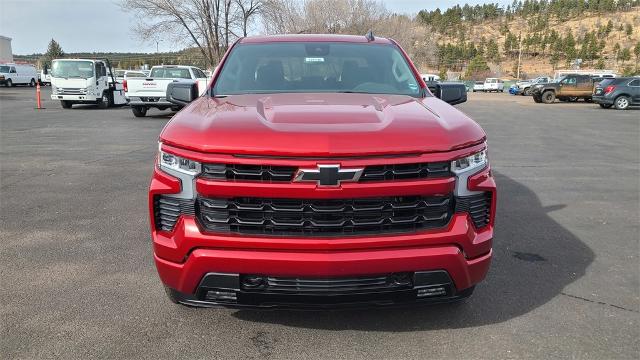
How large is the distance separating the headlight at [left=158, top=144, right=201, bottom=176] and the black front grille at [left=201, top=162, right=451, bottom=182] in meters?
0.05

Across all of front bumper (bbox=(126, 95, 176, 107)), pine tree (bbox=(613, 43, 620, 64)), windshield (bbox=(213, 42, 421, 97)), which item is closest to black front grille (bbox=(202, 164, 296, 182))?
windshield (bbox=(213, 42, 421, 97))

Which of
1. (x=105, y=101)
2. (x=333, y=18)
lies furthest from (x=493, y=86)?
(x=105, y=101)

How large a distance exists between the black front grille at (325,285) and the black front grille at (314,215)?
0.76 feet

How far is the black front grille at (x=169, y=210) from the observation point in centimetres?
266

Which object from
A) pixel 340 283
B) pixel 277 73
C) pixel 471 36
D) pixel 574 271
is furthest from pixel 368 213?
pixel 471 36

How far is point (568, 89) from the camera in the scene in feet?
108

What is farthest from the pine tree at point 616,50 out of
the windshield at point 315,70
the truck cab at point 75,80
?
the windshield at point 315,70

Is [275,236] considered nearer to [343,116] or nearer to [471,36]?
[343,116]

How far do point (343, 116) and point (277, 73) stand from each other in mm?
1343

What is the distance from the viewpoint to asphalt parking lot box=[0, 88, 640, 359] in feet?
9.73

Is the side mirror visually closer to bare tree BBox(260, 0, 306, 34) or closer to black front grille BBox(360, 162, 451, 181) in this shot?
black front grille BBox(360, 162, 451, 181)

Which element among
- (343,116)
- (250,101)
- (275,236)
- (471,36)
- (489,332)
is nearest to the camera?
(275,236)

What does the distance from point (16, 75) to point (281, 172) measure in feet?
176

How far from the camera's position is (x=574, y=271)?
164 inches
